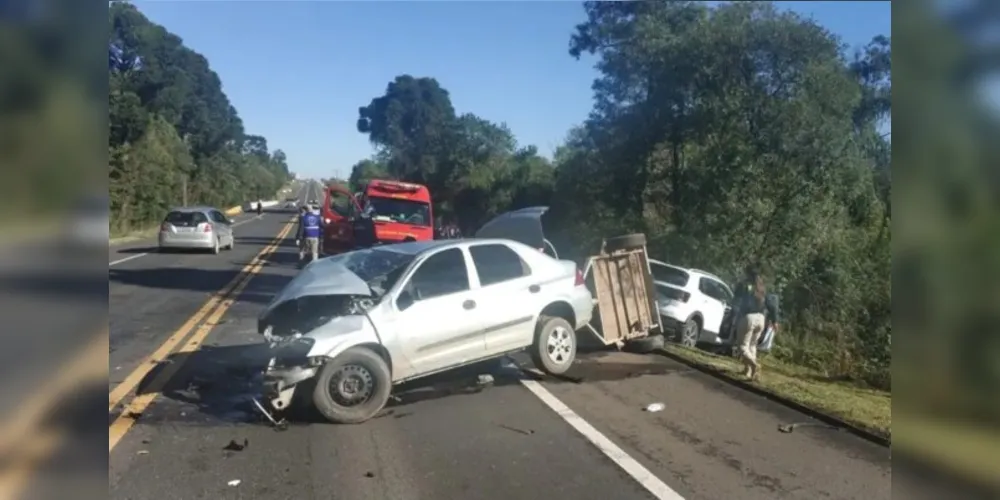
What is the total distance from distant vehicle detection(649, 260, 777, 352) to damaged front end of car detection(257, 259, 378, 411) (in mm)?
7859

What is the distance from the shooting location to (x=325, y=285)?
351 inches

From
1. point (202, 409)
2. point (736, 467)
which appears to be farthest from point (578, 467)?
point (202, 409)

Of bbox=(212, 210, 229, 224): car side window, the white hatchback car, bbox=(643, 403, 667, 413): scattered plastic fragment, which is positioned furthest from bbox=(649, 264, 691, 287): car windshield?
bbox=(212, 210, 229, 224): car side window

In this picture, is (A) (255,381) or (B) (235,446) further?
(A) (255,381)

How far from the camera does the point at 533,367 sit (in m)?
10.6

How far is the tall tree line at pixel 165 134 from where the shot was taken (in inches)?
223

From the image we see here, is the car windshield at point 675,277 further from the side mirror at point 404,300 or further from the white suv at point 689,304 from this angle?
the side mirror at point 404,300

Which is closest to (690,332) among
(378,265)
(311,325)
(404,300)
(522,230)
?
(522,230)

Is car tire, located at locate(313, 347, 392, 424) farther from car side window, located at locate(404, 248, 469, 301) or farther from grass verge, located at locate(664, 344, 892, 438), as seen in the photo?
grass verge, located at locate(664, 344, 892, 438)

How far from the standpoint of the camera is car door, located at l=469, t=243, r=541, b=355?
942 centimetres

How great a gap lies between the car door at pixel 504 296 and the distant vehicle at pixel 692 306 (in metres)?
6.23

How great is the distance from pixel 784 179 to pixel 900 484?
1628 centimetres

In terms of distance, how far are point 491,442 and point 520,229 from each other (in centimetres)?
1111

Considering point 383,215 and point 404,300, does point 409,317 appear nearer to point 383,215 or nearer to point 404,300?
point 404,300
